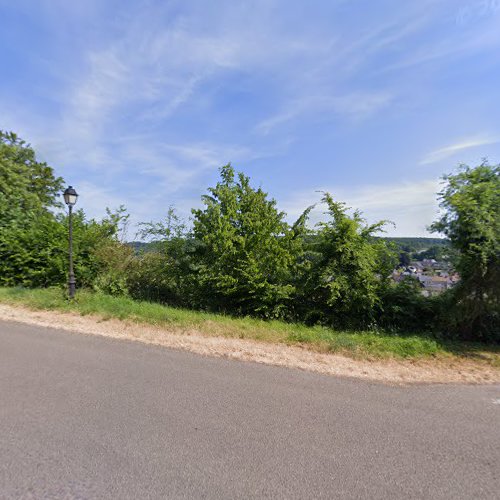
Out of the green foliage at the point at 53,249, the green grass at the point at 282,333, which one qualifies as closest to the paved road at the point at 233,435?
the green grass at the point at 282,333

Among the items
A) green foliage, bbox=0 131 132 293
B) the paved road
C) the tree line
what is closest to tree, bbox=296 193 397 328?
the tree line

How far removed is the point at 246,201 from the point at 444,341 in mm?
6975

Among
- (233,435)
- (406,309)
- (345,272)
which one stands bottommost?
(233,435)

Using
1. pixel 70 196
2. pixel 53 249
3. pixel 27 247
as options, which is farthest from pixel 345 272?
pixel 27 247

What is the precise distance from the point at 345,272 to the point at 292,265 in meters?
1.73

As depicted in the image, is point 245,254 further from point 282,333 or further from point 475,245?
point 475,245

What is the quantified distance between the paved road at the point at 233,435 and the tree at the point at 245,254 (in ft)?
15.5

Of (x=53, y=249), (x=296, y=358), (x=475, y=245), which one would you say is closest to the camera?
(x=296, y=358)

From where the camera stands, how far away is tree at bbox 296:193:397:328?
8.65 metres

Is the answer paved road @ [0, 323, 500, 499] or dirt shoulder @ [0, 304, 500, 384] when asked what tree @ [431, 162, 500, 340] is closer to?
dirt shoulder @ [0, 304, 500, 384]

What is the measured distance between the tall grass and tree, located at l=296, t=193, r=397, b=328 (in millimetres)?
754

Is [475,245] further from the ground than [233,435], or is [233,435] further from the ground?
[475,245]

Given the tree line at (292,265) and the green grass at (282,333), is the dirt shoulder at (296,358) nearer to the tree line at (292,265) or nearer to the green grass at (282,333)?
the green grass at (282,333)

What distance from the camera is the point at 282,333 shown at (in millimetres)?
7512
